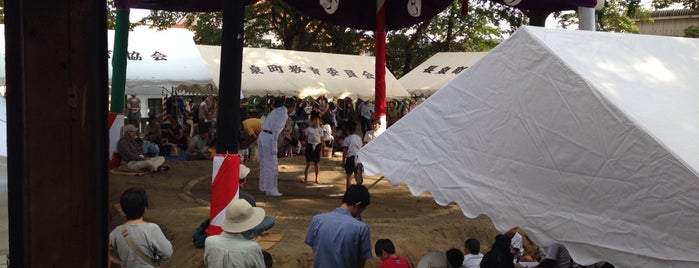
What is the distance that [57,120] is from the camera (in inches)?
92.3

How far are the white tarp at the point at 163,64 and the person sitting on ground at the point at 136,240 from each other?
33.0 ft

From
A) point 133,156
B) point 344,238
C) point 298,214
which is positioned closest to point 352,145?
point 298,214

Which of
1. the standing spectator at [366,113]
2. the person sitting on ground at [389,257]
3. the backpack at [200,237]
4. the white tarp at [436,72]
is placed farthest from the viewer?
the standing spectator at [366,113]

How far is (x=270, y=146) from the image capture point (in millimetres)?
10109

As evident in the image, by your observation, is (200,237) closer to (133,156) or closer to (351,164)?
(351,164)

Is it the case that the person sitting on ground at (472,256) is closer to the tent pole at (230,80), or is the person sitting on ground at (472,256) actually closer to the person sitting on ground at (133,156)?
the tent pole at (230,80)

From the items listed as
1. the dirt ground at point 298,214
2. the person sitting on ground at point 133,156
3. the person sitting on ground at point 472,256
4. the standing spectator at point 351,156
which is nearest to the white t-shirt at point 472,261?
the person sitting on ground at point 472,256

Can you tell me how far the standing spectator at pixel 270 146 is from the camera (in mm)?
9992

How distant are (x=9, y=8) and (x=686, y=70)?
456 centimetres

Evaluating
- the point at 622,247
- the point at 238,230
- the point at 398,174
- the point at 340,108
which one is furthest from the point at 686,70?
the point at 340,108

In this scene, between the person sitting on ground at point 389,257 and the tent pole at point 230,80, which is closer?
the person sitting on ground at point 389,257

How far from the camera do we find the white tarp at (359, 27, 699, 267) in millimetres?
3689

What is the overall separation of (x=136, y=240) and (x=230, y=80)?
2.74 m

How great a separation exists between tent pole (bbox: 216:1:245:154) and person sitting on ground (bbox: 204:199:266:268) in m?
2.30
